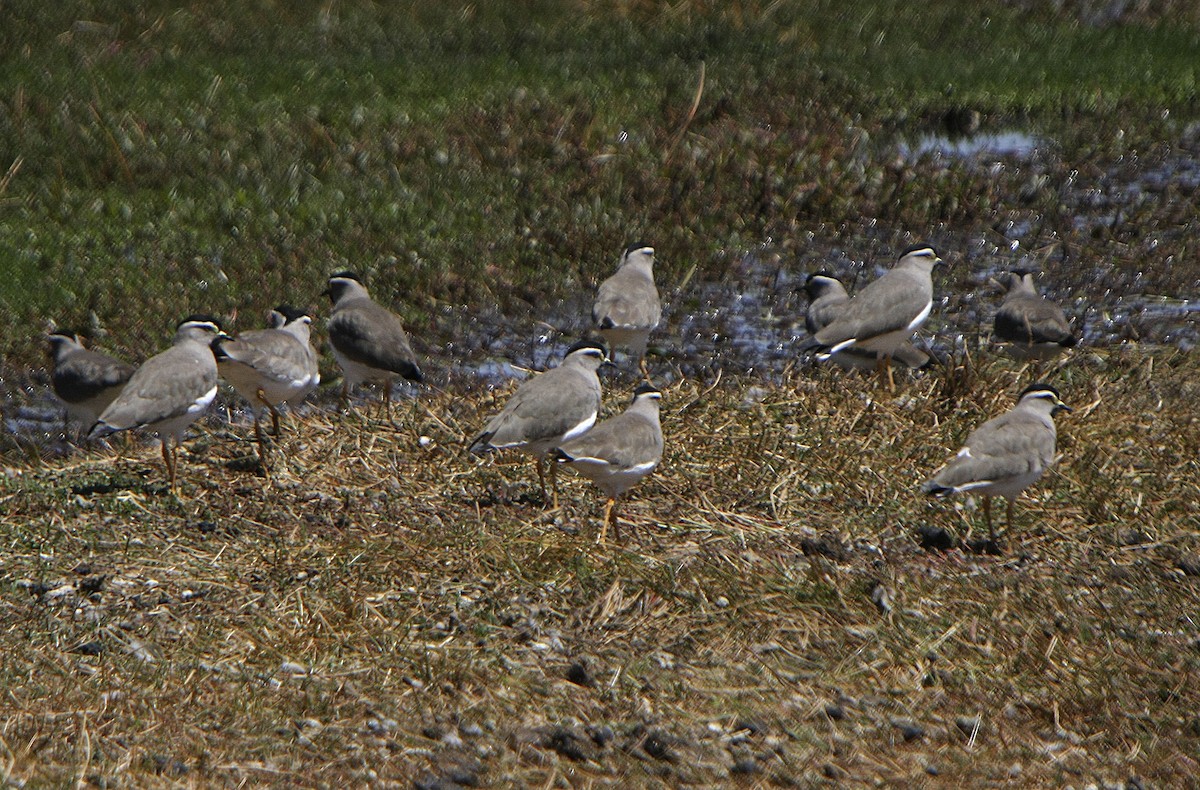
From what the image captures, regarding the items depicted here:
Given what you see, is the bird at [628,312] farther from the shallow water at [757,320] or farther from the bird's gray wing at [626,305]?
the shallow water at [757,320]

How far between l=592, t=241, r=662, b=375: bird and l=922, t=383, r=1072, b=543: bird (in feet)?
12.7

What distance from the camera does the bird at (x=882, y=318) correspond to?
11.7m

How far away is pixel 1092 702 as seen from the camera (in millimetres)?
7238

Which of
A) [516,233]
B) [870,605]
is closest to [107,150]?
[516,233]

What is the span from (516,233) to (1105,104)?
871 cm


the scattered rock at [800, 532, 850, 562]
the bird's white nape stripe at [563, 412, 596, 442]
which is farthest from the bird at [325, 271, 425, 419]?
the scattered rock at [800, 532, 850, 562]

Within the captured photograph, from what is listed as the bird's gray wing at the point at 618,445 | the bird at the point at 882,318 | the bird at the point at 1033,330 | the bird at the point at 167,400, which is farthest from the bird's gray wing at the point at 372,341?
the bird at the point at 1033,330

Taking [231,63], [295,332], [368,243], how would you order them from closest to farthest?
[295,332] < [368,243] < [231,63]

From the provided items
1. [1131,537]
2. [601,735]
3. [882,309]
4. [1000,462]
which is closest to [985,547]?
[1000,462]

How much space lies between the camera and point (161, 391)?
9.60m

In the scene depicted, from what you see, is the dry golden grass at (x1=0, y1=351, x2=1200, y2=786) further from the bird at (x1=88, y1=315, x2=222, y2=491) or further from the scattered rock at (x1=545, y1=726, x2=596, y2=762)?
the bird at (x1=88, y1=315, x2=222, y2=491)

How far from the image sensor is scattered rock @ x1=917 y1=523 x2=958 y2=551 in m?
8.73

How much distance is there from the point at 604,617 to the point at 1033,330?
216 inches

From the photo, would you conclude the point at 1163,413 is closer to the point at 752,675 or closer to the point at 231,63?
the point at 752,675
